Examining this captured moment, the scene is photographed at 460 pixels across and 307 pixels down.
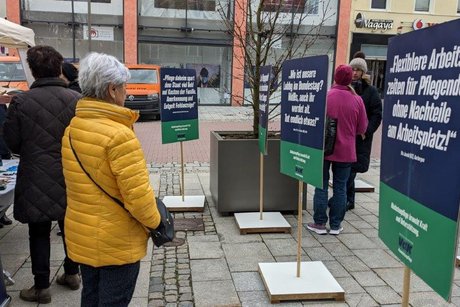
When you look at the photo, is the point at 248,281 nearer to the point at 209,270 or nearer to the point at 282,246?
the point at 209,270

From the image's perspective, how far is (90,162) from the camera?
2197 millimetres

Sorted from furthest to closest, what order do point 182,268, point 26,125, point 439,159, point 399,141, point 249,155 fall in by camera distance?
point 249,155 → point 182,268 → point 26,125 → point 399,141 → point 439,159

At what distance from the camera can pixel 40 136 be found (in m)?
3.17

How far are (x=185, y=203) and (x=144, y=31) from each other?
1805 centimetres

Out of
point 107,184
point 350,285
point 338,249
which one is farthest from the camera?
point 338,249

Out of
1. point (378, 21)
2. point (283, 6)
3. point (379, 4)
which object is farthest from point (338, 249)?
point (379, 4)

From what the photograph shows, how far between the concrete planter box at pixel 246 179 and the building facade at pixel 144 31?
16122 mm

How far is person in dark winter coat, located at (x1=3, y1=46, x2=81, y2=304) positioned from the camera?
124 inches

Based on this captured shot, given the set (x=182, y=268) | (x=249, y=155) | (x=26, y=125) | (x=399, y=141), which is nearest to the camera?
(x=399, y=141)

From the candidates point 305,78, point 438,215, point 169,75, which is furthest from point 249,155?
point 438,215

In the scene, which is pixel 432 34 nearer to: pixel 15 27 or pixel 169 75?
pixel 169 75

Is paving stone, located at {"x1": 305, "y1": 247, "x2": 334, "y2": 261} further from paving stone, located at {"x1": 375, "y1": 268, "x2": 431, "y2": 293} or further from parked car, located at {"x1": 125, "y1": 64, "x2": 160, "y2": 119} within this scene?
parked car, located at {"x1": 125, "y1": 64, "x2": 160, "y2": 119}

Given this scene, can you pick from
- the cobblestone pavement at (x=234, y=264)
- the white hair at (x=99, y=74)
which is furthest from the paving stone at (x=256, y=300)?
the white hair at (x=99, y=74)

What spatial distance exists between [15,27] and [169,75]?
7.68 ft
